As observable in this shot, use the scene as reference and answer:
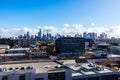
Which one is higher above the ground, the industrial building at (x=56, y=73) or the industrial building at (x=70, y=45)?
the industrial building at (x=70, y=45)

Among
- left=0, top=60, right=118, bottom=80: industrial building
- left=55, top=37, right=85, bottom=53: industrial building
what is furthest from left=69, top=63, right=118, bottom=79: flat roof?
left=55, top=37, right=85, bottom=53: industrial building

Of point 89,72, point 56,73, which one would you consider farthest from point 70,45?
point 56,73

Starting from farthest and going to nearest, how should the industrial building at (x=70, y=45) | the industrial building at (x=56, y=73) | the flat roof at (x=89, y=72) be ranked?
1. the industrial building at (x=70, y=45)
2. the flat roof at (x=89, y=72)
3. the industrial building at (x=56, y=73)

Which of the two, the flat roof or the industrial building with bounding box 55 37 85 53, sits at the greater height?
the industrial building with bounding box 55 37 85 53

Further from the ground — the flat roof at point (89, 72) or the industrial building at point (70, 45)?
the industrial building at point (70, 45)

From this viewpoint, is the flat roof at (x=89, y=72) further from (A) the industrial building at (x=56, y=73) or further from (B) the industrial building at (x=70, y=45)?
(B) the industrial building at (x=70, y=45)

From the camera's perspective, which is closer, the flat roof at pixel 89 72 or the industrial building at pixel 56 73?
the industrial building at pixel 56 73

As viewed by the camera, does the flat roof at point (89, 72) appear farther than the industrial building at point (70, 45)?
No

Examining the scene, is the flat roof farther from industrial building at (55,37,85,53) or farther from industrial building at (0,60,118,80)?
industrial building at (55,37,85,53)

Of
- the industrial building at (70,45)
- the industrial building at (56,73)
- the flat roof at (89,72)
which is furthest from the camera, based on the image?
the industrial building at (70,45)

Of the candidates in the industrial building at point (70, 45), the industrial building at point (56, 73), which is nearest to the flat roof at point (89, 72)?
the industrial building at point (56, 73)

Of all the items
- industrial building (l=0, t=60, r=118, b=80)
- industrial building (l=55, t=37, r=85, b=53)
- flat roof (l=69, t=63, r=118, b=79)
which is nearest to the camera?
industrial building (l=0, t=60, r=118, b=80)
